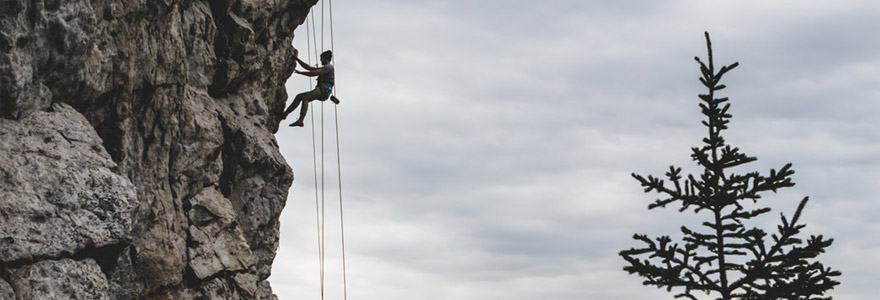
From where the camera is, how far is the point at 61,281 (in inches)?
604

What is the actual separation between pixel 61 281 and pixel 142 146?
16.3 feet

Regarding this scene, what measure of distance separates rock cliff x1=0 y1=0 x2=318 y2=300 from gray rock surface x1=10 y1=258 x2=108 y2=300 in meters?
0.02

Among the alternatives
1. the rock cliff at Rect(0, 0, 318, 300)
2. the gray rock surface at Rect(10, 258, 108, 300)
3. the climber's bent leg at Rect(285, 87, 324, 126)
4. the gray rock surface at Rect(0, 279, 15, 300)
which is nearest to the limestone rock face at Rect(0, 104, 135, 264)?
the rock cliff at Rect(0, 0, 318, 300)

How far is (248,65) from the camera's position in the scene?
2498 cm

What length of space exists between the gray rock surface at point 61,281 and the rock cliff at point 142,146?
2cm

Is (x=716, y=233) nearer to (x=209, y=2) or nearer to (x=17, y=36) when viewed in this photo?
(x=17, y=36)

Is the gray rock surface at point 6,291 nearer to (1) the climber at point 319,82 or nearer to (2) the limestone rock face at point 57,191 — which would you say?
(2) the limestone rock face at point 57,191

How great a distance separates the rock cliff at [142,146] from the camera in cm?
1533

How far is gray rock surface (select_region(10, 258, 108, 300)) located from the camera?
14.7 meters

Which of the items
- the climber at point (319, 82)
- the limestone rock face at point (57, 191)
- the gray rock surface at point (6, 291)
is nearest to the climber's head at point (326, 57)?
the climber at point (319, 82)

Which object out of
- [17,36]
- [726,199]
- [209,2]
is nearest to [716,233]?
[726,199]

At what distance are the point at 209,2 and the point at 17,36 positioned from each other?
28.4 ft

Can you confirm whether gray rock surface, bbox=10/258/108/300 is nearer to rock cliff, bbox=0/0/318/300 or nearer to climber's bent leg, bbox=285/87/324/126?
rock cliff, bbox=0/0/318/300

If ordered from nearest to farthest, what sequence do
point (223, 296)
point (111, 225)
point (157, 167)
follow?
point (111, 225)
point (157, 167)
point (223, 296)
